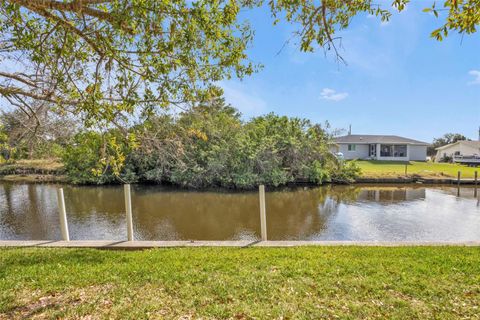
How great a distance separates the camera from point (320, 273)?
13.5 ft

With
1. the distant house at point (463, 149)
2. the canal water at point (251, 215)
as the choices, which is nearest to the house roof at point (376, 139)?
the distant house at point (463, 149)

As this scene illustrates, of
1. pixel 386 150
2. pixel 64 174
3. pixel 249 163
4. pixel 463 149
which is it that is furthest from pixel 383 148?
pixel 64 174

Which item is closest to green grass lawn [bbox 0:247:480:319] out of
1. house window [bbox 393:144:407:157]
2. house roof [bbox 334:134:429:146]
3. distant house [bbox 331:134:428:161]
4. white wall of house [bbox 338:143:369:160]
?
house roof [bbox 334:134:429:146]

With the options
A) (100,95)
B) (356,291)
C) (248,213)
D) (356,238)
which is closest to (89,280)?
(100,95)

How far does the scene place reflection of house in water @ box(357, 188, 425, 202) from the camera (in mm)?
16438

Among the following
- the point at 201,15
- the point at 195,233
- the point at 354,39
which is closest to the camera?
the point at 201,15

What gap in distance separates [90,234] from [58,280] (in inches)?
259

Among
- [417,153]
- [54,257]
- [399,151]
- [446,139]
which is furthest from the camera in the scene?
[446,139]

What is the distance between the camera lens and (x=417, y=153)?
3875 centimetres

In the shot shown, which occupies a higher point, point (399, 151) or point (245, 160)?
point (245, 160)

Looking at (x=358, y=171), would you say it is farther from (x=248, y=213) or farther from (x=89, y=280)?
(x=89, y=280)

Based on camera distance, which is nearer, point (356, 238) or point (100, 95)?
point (100, 95)

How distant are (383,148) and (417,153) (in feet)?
15.4

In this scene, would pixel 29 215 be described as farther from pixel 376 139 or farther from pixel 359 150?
pixel 376 139
